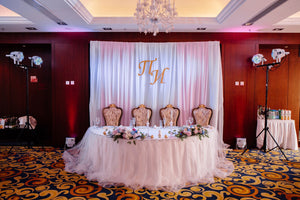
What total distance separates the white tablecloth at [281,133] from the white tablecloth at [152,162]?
2.37 metres

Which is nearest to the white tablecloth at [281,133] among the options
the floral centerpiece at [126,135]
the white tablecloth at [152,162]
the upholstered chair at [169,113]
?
the upholstered chair at [169,113]

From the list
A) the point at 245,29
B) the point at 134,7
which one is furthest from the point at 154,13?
the point at 245,29

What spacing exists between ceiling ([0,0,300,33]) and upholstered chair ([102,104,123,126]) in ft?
6.82

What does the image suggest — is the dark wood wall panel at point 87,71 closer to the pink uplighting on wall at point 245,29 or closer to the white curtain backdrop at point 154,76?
the pink uplighting on wall at point 245,29

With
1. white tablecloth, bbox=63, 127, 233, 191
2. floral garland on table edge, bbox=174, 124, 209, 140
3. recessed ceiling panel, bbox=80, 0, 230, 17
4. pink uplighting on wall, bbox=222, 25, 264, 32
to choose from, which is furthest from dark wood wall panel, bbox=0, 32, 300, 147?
floral garland on table edge, bbox=174, 124, 209, 140

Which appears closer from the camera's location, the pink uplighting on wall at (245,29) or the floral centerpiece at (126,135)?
the floral centerpiece at (126,135)

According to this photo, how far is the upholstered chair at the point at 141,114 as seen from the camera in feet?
16.0

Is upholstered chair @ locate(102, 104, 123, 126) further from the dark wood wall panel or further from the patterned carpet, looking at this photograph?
the patterned carpet

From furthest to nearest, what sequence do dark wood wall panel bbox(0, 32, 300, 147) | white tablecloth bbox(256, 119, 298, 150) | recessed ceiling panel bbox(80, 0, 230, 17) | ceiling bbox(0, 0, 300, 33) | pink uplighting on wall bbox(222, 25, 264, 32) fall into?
dark wood wall panel bbox(0, 32, 300, 147) → white tablecloth bbox(256, 119, 298, 150) → pink uplighting on wall bbox(222, 25, 264, 32) → recessed ceiling panel bbox(80, 0, 230, 17) → ceiling bbox(0, 0, 300, 33)

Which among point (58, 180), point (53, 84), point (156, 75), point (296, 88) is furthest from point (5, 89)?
point (296, 88)

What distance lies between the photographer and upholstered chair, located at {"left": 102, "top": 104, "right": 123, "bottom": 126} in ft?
16.1

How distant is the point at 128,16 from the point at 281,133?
196 inches

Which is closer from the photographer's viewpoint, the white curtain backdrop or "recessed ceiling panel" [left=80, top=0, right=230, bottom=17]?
"recessed ceiling panel" [left=80, top=0, right=230, bottom=17]

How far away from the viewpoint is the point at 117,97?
5.18 meters
